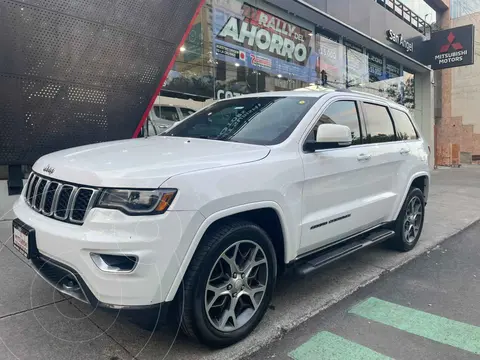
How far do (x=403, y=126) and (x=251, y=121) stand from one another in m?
2.48

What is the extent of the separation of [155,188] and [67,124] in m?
4.72

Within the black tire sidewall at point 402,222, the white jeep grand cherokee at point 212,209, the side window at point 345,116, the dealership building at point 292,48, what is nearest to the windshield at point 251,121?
the white jeep grand cherokee at point 212,209

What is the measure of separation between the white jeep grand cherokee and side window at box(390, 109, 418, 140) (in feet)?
2.98

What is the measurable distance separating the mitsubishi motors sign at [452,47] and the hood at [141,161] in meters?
17.6

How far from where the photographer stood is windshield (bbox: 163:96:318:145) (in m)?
3.29

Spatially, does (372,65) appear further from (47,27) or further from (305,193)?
(305,193)

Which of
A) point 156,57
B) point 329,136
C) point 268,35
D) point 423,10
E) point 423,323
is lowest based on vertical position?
point 423,323

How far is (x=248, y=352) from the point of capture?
2.71 meters

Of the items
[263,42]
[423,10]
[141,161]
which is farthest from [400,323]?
[423,10]

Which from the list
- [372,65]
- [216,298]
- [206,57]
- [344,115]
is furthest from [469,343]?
[372,65]

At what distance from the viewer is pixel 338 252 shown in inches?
143

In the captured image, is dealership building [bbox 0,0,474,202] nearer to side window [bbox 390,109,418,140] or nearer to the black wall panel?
the black wall panel

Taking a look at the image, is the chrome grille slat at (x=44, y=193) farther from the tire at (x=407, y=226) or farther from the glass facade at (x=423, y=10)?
the glass facade at (x=423, y=10)

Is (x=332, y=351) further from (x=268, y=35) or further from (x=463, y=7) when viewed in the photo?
(x=463, y=7)
